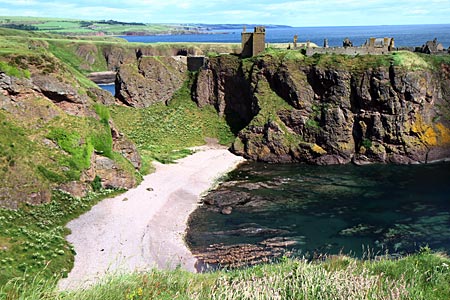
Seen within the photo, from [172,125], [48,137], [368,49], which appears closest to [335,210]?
[48,137]

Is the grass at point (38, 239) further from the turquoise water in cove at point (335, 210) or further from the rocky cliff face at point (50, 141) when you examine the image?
the turquoise water in cove at point (335, 210)

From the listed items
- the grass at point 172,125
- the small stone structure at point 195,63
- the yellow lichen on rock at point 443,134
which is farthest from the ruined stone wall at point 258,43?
the yellow lichen on rock at point 443,134

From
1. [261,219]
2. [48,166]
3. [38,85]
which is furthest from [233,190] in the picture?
[38,85]

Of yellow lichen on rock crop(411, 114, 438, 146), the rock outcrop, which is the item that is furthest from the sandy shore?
yellow lichen on rock crop(411, 114, 438, 146)

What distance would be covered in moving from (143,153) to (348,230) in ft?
122

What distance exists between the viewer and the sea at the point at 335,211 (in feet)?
130

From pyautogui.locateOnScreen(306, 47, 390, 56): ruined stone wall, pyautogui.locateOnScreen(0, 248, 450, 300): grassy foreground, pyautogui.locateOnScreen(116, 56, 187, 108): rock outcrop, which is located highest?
pyautogui.locateOnScreen(306, 47, 390, 56): ruined stone wall

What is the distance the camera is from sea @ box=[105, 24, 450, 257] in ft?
130

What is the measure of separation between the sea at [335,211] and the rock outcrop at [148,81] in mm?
30508

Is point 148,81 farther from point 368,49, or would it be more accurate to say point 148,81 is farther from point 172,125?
point 368,49

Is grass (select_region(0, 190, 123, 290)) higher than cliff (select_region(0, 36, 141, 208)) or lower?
lower

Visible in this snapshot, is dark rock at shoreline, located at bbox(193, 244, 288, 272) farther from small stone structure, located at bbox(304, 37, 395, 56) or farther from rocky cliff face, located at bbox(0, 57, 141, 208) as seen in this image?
small stone structure, located at bbox(304, 37, 395, 56)

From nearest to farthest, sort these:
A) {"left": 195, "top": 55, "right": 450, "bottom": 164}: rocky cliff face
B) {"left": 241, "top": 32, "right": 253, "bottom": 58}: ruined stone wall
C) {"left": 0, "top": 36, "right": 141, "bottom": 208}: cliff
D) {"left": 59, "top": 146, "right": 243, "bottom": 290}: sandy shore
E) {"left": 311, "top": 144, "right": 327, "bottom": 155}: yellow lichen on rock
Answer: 1. {"left": 59, "top": 146, "right": 243, "bottom": 290}: sandy shore
2. {"left": 0, "top": 36, "right": 141, "bottom": 208}: cliff
3. {"left": 195, "top": 55, "right": 450, "bottom": 164}: rocky cliff face
4. {"left": 311, "top": 144, "right": 327, "bottom": 155}: yellow lichen on rock
5. {"left": 241, "top": 32, "right": 253, "bottom": 58}: ruined stone wall

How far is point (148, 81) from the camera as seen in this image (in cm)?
8412
